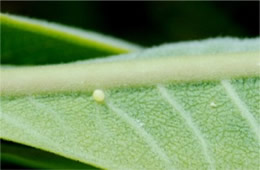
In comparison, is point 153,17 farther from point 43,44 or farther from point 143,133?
point 143,133

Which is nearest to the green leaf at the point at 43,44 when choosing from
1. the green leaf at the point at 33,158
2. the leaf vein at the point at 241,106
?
the green leaf at the point at 33,158

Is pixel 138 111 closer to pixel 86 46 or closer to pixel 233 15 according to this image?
pixel 86 46

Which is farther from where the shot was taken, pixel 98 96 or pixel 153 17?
pixel 153 17

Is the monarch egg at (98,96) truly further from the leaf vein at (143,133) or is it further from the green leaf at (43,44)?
the green leaf at (43,44)

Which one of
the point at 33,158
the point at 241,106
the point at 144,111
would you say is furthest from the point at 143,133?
the point at 33,158

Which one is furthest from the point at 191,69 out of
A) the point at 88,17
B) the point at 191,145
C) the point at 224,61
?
the point at 88,17
